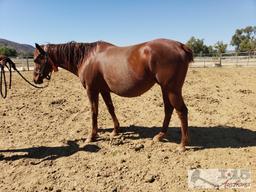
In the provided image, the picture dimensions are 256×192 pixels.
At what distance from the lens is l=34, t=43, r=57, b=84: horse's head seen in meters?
5.40

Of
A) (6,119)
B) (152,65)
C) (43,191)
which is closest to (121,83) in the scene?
(152,65)

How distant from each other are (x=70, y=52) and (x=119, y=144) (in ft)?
6.40

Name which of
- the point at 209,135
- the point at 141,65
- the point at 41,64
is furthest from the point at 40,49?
the point at 209,135

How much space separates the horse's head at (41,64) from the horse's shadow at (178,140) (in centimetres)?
140

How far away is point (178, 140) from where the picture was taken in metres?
5.04

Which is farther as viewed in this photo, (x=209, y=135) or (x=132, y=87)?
(x=209, y=135)

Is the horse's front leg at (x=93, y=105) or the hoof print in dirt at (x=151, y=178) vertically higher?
the horse's front leg at (x=93, y=105)

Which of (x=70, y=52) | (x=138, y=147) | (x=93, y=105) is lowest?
(x=138, y=147)

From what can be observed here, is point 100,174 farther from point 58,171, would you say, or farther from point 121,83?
point 121,83

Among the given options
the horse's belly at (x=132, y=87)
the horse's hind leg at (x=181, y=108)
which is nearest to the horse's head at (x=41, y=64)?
the horse's belly at (x=132, y=87)

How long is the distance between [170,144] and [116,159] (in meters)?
1.03

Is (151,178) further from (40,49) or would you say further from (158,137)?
(40,49)

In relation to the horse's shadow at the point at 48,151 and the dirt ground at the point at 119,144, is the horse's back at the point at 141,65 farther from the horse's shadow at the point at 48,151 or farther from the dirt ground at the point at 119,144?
the horse's shadow at the point at 48,151

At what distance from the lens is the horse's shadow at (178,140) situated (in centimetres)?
464
